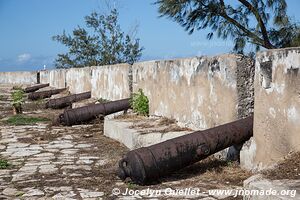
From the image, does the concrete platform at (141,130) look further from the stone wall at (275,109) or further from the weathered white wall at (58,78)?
the weathered white wall at (58,78)

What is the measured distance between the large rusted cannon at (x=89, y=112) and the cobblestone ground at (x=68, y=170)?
2.54 feet

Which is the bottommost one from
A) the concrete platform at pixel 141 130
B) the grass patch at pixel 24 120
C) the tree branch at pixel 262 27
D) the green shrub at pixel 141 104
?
the grass patch at pixel 24 120

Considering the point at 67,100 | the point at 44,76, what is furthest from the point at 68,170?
the point at 44,76

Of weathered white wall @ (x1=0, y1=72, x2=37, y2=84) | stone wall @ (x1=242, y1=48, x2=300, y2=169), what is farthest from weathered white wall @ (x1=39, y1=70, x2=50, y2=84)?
stone wall @ (x1=242, y1=48, x2=300, y2=169)

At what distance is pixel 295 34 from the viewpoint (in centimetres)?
1007

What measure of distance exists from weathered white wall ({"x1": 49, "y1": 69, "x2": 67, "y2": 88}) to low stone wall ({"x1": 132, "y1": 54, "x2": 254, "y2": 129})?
10122 mm

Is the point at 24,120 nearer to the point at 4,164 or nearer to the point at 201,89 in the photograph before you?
the point at 4,164

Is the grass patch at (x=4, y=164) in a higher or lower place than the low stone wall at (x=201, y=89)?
lower

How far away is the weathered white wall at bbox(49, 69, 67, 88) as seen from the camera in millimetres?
16594

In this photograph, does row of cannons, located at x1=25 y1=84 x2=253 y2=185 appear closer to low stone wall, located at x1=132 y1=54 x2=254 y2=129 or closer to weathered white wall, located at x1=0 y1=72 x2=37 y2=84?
low stone wall, located at x1=132 y1=54 x2=254 y2=129

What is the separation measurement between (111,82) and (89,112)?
1.75 m

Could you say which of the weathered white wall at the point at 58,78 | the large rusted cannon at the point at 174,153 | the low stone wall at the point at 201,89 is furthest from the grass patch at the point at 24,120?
the weathered white wall at the point at 58,78

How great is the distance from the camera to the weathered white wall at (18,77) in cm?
2630

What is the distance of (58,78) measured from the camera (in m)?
17.9
